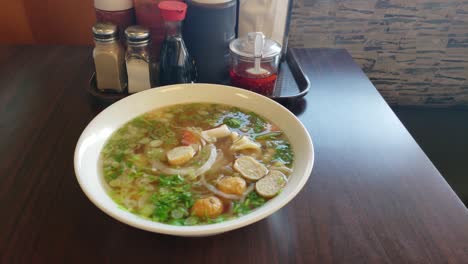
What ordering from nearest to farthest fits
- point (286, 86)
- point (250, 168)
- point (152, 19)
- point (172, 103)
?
1. point (250, 168)
2. point (172, 103)
3. point (152, 19)
4. point (286, 86)

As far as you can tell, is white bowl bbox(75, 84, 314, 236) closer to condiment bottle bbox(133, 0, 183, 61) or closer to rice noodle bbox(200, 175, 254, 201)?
rice noodle bbox(200, 175, 254, 201)

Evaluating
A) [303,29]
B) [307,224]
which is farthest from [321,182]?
[303,29]

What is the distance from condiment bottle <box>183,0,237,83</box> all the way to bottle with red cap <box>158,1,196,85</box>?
7cm

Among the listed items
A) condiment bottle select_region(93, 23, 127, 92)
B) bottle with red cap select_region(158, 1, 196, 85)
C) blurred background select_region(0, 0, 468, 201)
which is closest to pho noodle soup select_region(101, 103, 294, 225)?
bottle with red cap select_region(158, 1, 196, 85)

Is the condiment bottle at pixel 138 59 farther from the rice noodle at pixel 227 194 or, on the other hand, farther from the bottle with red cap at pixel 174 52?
the rice noodle at pixel 227 194

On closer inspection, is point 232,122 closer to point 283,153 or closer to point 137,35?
point 283,153

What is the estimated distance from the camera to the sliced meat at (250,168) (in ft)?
3.32

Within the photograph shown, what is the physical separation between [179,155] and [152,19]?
641 millimetres

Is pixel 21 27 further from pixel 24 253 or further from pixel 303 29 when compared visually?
pixel 24 253

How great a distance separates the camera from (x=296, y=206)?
1.02 metres

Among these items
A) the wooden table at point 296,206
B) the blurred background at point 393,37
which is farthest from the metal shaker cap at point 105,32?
the blurred background at point 393,37

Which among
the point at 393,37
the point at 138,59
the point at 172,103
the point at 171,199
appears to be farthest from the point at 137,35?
the point at 393,37

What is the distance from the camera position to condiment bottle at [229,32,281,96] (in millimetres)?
1443

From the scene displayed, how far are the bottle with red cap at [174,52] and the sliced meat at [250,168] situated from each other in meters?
0.51
